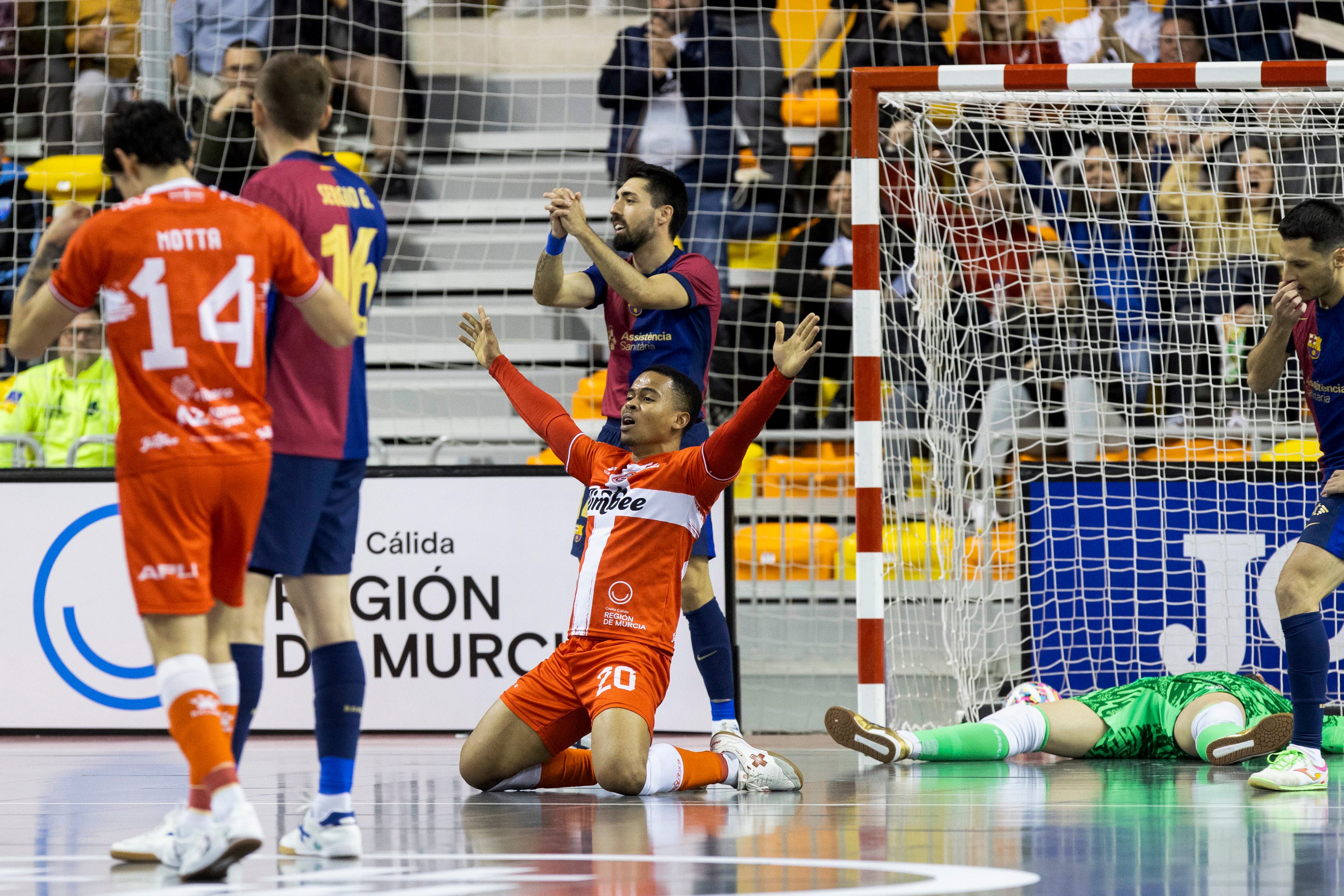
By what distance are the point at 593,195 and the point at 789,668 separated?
411 centimetres

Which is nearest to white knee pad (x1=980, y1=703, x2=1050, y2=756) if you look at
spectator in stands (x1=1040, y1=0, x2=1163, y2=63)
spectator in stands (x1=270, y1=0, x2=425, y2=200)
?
spectator in stands (x1=1040, y1=0, x2=1163, y2=63)

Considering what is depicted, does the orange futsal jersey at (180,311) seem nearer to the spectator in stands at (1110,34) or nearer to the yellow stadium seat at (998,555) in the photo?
the yellow stadium seat at (998,555)

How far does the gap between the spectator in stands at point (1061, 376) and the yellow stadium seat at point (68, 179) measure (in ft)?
18.9

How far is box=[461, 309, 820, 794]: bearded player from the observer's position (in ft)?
16.2

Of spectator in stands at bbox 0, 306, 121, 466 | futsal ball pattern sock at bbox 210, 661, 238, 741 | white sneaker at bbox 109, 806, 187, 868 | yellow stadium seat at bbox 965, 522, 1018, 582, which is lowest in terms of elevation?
white sneaker at bbox 109, 806, 187, 868

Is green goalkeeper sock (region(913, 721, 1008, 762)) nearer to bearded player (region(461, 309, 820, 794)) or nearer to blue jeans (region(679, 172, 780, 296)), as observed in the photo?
bearded player (region(461, 309, 820, 794))

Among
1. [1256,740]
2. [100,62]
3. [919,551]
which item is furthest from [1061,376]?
[100,62]

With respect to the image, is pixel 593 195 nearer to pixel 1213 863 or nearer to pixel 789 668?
pixel 789 668

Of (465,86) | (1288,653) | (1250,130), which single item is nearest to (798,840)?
(1288,653)

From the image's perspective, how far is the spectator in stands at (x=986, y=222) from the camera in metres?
7.43

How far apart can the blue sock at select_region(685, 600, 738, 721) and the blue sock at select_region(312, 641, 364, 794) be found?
1.84 metres

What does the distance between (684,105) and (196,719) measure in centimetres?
733

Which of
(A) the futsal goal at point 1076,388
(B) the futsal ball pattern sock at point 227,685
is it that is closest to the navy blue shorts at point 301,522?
(B) the futsal ball pattern sock at point 227,685

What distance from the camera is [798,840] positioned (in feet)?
12.8
